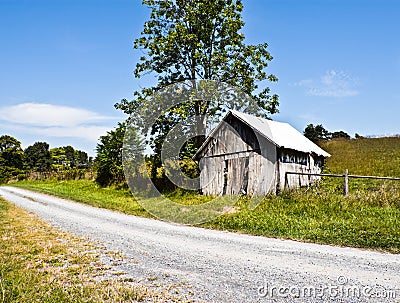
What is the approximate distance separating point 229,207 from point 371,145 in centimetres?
3671

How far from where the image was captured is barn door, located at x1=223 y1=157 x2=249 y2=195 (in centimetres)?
1906

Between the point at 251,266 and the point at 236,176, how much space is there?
12581mm

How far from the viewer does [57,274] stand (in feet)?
20.6

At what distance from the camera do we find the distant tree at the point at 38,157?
237 feet

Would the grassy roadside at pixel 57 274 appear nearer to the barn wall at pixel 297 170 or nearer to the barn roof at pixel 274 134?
the barn roof at pixel 274 134

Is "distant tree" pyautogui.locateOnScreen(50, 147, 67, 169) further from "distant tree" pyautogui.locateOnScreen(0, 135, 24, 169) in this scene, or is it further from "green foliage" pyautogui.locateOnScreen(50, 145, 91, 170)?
"distant tree" pyautogui.locateOnScreen(0, 135, 24, 169)

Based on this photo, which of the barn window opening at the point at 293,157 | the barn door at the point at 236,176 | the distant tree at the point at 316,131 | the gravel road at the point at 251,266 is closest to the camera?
the gravel road at the point at 251,266

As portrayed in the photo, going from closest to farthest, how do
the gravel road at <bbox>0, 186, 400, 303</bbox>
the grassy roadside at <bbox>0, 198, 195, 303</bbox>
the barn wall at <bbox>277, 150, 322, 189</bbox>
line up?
1. the grassy roadside at <bbox>0, 198, 195, 303</bbox>
2. the gravel road at <bbox>0, 186, 400, 303</bbox>
3. the barn wall at <bbox>277, 150, 322, 189</bbox>

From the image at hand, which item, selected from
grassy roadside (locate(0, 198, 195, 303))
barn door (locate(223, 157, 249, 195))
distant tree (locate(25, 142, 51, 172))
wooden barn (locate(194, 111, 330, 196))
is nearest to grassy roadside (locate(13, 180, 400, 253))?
wooden barn (locate(194, 111, 330, 196))

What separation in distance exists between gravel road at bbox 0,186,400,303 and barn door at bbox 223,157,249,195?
8.05 meters

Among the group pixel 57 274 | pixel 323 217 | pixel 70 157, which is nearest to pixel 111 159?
pixel 323 217
